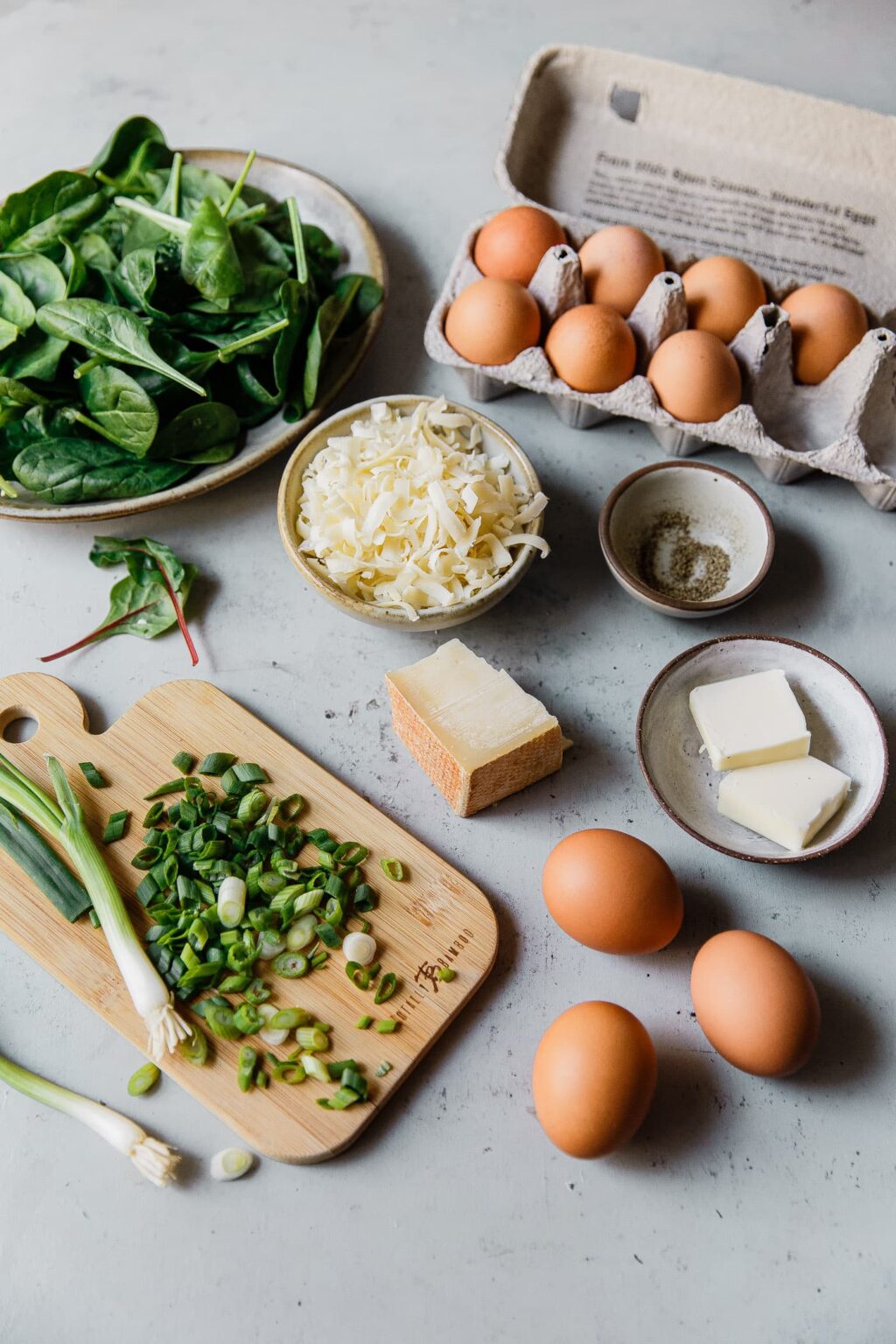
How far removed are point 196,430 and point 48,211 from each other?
494 millimetres

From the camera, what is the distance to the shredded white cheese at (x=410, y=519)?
144cm

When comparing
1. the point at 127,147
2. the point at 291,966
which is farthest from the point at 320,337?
the point at 291,966

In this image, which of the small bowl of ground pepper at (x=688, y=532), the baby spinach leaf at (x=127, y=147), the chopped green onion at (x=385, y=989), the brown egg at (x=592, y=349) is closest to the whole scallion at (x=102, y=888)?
the chopped green onion at (x=385, y=989)

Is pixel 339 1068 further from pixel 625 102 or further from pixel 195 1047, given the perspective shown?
pixel 625 102

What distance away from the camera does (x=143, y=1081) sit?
4.14ft

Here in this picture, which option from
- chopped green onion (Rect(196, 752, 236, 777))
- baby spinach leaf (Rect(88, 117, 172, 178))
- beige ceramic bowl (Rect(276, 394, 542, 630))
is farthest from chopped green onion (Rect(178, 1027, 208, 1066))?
baby spinach leaf (Rect(88, 117, 172, 178))

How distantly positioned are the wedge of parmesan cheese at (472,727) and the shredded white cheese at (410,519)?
0.31 ft

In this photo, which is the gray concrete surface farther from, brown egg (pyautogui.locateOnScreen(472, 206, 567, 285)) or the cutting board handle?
brown egg (pyautogui.locateOnScreen(472, 206, 567, 285))

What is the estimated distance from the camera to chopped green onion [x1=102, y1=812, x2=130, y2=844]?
141 centimetres

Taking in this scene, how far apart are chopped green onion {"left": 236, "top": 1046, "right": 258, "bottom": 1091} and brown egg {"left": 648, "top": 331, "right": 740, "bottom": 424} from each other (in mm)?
1102

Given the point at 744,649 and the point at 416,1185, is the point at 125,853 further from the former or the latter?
the point at 744,649

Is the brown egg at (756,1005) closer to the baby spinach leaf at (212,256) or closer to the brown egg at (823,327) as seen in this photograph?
the brown egg at (823,327)

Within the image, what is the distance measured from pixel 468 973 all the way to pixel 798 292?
3.94ft

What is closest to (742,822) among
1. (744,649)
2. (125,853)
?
(744,649)
